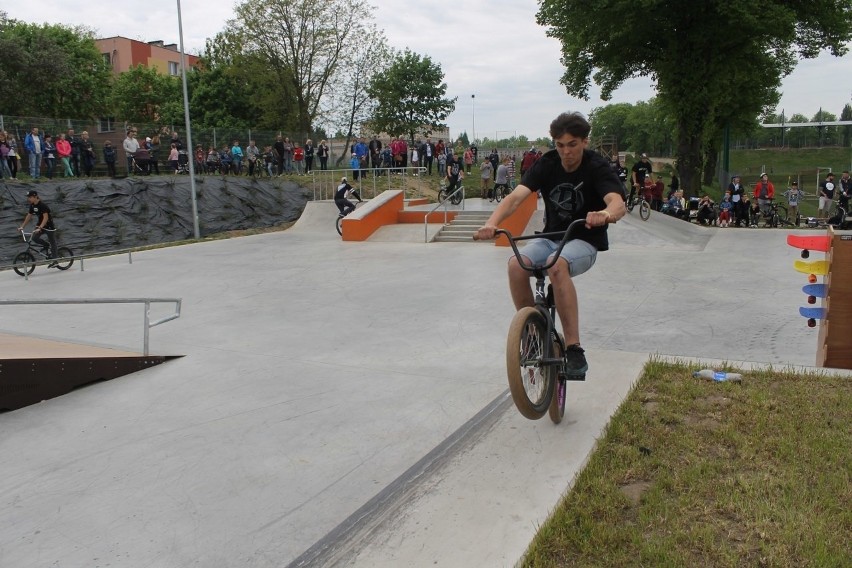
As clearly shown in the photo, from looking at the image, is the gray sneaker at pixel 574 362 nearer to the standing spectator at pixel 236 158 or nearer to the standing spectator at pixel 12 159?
the standing spectator at pixel 12 159

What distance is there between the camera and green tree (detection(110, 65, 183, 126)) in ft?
167

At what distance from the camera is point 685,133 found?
26578mm

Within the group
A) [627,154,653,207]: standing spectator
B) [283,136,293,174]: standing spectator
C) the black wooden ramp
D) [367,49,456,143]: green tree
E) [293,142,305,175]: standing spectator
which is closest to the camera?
the black wooden ramp

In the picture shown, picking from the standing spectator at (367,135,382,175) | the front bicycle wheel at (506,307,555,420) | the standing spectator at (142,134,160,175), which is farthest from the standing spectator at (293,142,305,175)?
the front bicycle wheel at (506,307,555,420)

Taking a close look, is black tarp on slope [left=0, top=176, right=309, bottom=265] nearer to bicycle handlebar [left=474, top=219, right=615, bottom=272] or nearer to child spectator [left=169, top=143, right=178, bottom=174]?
child spectator [left=169, top=143, right=178, bottom=174]

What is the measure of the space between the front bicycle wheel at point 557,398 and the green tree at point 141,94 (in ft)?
174

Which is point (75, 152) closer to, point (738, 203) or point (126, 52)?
point (738, 203)

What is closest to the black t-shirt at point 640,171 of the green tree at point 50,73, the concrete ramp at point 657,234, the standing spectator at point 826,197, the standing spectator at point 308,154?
the concrete ramp at point 657,234

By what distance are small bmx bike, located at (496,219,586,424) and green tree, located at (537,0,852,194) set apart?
74.8ft

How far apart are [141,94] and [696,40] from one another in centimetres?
4405

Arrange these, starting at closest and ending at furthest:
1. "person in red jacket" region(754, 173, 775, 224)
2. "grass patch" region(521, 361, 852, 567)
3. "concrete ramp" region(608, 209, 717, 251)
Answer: "grass patch" region(521, 361, 852, 567) < "concrete ramp" region(608, 209, 717, 251) < "person in red jacket" region(754, 173, 775, 224)

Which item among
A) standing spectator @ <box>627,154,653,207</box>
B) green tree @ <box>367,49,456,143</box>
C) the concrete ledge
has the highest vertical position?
green tree @ <box>367,49,456,143</box>

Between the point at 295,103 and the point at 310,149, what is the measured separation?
14757 mm

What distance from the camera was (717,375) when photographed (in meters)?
4.42
